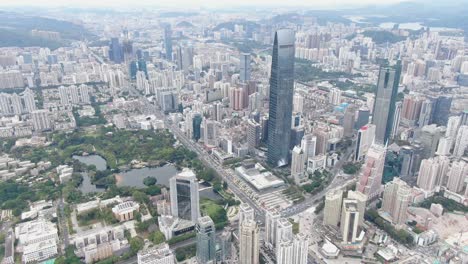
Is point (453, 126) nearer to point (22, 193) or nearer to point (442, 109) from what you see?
point (442, 109)

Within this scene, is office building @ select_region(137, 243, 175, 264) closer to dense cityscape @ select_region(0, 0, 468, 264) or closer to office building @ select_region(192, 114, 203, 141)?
dense cityscape @ select_region(0, 0, 468, 264)

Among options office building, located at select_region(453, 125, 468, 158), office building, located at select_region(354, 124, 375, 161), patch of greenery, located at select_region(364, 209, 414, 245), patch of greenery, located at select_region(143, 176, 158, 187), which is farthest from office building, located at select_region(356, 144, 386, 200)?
patch of greenery, located at select_region(143, 176, 158, 187)

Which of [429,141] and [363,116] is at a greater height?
[429,141]

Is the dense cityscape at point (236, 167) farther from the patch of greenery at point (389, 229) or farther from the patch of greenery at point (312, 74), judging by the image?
the patch of greenery at point (312, 74)

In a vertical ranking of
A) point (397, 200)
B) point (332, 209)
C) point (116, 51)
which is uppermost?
point (116, 51)

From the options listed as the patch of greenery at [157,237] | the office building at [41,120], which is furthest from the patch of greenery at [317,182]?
the office building at [41,120]

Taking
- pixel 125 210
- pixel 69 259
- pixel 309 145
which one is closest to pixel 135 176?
pixel 125 210
